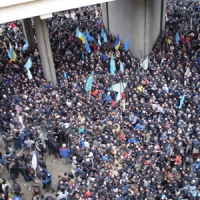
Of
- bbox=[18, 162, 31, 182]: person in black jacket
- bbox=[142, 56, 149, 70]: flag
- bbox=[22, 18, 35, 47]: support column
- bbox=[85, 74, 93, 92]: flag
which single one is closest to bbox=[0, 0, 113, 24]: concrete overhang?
bbox=[85, 74, 93, 92]: flag

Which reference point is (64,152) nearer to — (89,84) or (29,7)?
(89,84)

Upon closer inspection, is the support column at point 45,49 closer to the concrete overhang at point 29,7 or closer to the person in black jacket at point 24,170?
the concrete overhang at point 29,7

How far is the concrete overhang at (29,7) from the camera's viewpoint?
47.7 ft

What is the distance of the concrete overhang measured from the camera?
14.5 meters

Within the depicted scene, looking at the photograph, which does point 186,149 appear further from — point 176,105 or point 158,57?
point 158,57

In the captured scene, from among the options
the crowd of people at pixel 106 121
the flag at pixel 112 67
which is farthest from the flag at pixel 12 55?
the flag at pixel 112 67

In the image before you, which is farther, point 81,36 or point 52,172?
point 81,36

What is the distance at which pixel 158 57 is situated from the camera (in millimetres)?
Result: 17922

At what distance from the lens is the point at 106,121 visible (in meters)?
13.7

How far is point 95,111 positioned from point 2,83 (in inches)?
222

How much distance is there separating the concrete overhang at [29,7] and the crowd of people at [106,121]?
3419mm

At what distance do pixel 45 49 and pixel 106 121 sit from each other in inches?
237

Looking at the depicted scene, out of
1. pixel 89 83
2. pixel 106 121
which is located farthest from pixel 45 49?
pixel 106 121

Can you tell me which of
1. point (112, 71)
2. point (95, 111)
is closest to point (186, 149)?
point (95, 111)
